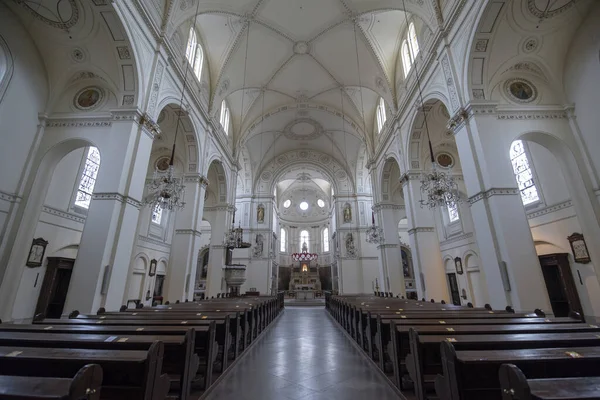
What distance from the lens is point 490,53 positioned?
7570 millimetres

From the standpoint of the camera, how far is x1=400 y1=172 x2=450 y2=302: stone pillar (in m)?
10.9

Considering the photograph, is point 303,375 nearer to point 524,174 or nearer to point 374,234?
point 374,234

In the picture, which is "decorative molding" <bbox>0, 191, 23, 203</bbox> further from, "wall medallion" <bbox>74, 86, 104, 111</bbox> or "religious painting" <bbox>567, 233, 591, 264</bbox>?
"religious painting" <bbox>567, 233, 591, 264</bbox>

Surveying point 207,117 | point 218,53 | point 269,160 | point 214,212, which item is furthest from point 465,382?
point 269,160

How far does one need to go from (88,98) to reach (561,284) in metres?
16.6

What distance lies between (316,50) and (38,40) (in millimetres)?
10761

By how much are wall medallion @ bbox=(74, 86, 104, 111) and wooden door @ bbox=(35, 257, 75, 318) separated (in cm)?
540

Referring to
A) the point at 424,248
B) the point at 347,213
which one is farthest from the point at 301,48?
the point at 347,213

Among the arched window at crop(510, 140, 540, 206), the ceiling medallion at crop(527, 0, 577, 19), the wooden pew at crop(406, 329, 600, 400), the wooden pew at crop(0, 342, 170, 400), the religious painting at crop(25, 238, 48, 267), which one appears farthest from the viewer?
the arched window at crop(510, 140, 540, 206)

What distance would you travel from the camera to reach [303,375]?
13.6 ft

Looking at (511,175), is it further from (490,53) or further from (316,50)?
(316,50)

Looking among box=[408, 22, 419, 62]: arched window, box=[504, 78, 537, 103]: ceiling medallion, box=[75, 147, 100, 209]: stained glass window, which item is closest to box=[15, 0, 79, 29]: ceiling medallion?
box=[75, 147, 100, 209]: stained glass window

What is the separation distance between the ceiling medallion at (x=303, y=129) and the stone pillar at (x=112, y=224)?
13.5 meters

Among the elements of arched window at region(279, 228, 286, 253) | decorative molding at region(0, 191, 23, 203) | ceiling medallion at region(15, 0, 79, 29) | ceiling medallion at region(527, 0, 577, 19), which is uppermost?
ceiling medallion at region(527, 0, 577, 19)
